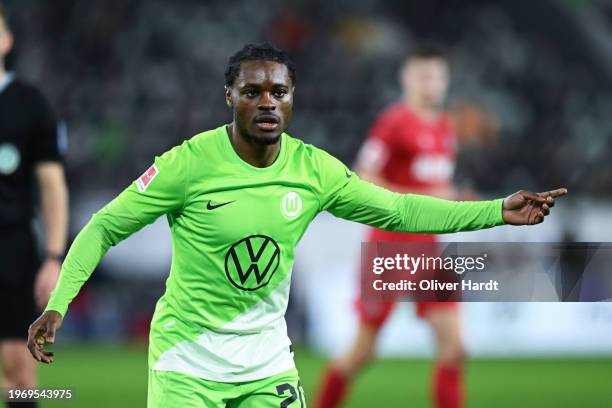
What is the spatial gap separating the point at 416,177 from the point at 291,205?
11.8 ft

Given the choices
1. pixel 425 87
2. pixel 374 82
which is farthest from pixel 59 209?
pixel 374 82

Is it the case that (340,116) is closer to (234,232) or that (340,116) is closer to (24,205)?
(24,205)

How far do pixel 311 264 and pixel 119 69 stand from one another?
482 cm

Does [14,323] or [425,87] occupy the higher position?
[425,87]

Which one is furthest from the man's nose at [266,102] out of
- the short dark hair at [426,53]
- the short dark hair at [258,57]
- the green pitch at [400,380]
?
the green pitch at [400,380]

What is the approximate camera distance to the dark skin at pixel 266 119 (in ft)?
11.9

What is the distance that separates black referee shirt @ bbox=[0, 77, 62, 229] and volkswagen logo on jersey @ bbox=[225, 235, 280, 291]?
73.8 inches

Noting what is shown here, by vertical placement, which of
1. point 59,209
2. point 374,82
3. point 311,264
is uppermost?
point 374,82

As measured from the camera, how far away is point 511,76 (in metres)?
15.6

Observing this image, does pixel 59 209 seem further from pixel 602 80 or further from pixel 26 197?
pixel 602 80

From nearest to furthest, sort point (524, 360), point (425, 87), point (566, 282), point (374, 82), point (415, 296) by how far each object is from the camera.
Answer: point (566, 282), point (415, 296), point (425, 87), point (524, 360), point (374, 82)

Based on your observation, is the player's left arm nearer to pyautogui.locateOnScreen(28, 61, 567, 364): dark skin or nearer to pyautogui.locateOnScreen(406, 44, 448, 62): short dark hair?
pyautogui.locateOnScreen(28, 61, 567, 364): dark skin

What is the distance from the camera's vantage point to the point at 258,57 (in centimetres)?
369

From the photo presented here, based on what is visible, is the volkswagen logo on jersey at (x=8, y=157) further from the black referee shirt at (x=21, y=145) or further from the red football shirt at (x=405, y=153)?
the red football shirt at (x=405, y=153)
